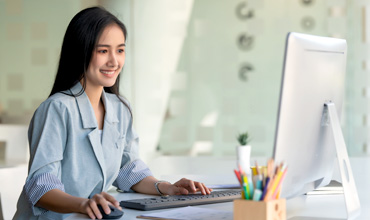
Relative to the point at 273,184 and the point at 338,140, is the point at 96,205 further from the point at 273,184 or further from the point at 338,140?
the point at 338,140

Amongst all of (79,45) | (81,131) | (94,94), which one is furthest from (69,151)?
(79,45)

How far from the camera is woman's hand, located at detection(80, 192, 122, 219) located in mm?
1364

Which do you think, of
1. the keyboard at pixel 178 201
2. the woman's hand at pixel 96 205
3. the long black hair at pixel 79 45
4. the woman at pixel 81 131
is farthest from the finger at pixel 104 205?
the long black hair at pixel 79 45

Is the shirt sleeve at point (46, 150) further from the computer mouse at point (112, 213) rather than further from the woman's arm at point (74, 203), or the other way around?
the computer mouse at point (112, 213)

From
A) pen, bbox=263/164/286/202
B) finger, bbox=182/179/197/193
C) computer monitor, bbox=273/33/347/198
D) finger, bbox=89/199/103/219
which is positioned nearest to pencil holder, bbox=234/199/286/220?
pen, bbox=263/164/286/202

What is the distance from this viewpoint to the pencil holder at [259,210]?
1.13 metres

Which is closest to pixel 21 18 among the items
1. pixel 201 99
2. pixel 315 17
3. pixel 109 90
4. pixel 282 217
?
pixel 201 99

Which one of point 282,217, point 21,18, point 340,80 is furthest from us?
point 21,18

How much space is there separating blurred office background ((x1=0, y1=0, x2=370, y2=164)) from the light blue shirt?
464cm

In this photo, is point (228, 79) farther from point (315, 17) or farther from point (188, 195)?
point (188, 195)

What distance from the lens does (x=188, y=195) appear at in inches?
67.5

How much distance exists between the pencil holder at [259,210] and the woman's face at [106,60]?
0.74 m

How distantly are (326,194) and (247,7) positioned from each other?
4937 millimetres

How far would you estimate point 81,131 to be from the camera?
1745mm
